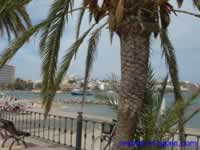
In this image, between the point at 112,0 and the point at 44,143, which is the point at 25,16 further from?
the point at 112,0

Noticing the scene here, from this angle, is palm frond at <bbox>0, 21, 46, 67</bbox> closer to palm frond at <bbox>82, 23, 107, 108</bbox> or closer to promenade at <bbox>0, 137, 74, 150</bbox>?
palm frond at <bbox>82, 23, 107, 108</bbox>

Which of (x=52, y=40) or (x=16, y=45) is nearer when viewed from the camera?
(x=16, y=45)

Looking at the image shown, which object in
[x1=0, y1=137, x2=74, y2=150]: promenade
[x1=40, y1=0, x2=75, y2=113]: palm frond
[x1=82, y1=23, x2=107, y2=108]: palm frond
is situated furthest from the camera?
[x1=0, y1=137, x2=74, y2=150]: promenade

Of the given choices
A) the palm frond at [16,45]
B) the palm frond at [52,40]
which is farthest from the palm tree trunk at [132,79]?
the palm frond at [16,45]

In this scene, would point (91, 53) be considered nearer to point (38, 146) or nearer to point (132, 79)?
point (132, 79)

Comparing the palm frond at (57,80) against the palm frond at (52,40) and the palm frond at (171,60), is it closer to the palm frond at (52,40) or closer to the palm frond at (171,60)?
the palm frond at (52,40)

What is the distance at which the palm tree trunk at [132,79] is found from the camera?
4.82m

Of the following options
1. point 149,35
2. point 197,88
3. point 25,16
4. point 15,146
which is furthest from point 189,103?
point 25,16

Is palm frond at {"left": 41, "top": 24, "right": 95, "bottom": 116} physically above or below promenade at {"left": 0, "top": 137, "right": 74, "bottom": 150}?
above

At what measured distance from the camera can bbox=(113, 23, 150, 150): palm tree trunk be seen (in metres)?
4.82

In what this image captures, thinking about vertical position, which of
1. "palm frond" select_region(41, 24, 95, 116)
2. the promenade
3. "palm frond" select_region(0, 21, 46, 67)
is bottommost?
the promenade

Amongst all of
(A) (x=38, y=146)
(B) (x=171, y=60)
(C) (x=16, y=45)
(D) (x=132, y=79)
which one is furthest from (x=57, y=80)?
(A) (x=38, y=146)

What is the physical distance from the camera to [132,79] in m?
4.82

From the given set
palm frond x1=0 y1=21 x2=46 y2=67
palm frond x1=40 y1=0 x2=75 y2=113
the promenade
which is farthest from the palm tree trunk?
the promenade
